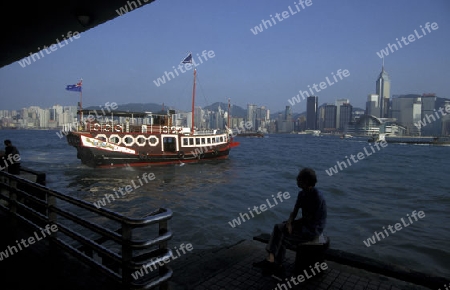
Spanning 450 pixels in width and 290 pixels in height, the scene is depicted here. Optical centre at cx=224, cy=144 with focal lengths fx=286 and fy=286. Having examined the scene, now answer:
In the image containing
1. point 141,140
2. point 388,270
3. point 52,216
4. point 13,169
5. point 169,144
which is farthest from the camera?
point 169,144

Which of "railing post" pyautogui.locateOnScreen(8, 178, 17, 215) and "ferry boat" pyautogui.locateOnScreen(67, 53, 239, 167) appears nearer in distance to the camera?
"railing post" pyautogui.locateOnScreen(8, 178, 17, 215)

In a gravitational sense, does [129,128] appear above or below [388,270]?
above

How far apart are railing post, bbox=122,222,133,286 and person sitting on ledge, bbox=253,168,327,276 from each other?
2.21 metres

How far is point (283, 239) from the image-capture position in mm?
4293

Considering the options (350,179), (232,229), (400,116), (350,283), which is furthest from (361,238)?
(400,116)

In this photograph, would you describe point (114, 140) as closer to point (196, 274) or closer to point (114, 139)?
point (114, 139)

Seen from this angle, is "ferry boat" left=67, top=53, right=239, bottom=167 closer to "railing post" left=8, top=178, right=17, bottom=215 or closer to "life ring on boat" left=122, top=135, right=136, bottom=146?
"life ring on boat" left=122, top=135, right=136, bottom=146

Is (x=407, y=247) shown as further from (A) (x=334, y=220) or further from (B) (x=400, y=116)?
(B) (x=400, y=116)

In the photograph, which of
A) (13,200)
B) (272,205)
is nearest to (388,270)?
(13,200)

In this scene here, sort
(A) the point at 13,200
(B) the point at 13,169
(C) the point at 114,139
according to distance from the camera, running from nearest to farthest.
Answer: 1. (A) the point at 13,200
2. (B) the point at 13,169
3. (C) the point at 114,139

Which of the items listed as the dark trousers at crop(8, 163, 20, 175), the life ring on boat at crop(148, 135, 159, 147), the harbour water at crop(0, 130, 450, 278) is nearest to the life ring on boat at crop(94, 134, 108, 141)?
the harbour water at crop(0, 130, 450, 278)

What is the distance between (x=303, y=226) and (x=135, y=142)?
80.3ft

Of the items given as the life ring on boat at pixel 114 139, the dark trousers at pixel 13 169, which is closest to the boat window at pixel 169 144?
the life ring on boat at pixel 114 139

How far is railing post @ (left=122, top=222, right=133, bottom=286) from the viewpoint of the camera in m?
2.63
